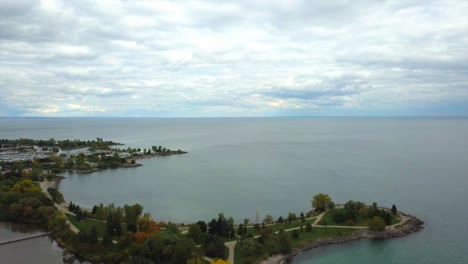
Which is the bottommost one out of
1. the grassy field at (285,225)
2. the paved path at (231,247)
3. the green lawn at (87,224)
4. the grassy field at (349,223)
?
the paved path at (231,247)

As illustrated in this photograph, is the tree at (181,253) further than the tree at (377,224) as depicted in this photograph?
No

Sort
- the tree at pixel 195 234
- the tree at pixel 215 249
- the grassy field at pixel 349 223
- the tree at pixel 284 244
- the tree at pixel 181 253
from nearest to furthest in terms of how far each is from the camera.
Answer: the tree at pixel 181 253 < the tree at pixel 215 249 < the tree at pixel 284 244 < the tree at pixel 195 234 < the grassy field at pixel 349 223

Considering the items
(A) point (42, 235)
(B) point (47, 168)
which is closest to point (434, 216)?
(A) point (42, 235)

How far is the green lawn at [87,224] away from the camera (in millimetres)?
34531

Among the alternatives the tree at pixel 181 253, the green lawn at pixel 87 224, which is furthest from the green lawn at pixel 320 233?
the green lawn at pixel 87 224

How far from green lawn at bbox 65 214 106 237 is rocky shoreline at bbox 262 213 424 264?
15.5 meters

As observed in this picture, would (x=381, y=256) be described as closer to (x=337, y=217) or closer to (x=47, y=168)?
(x=337, y=217)

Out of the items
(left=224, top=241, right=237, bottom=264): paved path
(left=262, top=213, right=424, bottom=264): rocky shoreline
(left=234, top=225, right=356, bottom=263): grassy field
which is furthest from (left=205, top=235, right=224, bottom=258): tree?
(left=262, top=213, right=424, bottom=264): rocky shoreline

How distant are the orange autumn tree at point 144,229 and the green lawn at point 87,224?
344cm

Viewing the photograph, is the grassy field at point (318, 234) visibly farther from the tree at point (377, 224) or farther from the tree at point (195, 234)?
the tree at point (195, 234)

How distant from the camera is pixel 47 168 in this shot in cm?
7519

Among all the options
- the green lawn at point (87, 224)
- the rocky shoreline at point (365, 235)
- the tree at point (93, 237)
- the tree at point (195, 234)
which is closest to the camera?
the rocky shoreline at point (365, 235)

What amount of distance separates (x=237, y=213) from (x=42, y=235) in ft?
64.8

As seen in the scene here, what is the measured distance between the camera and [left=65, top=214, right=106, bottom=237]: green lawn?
113 ft
